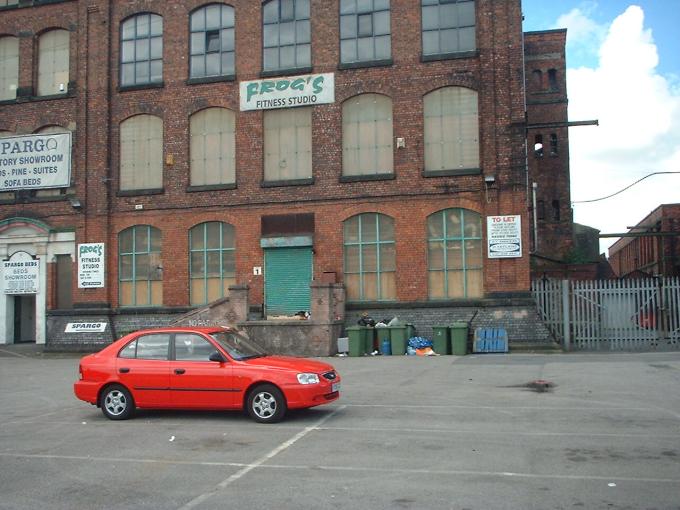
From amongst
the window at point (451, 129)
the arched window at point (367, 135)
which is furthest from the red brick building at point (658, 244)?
the arched window at point (367, 135)

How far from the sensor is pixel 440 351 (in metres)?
22.9

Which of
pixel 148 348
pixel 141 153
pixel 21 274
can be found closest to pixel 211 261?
pixel 141 153

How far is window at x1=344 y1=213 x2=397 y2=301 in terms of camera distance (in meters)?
24.9

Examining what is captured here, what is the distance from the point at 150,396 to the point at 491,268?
1495 centimetres

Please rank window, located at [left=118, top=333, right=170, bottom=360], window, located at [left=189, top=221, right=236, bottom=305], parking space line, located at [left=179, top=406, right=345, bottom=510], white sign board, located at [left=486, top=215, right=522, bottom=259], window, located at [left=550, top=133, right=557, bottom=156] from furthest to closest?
Result: window, located at [left=550, top=133, right=557, bottom=156], window, located at [left=189, top=221, right=236, bottom=305], white sign board, located at [left=486, top=215, right=522, bottom=259], window, located at [left=118, top=333, right=170, bottom=360], parking space line, located at [left=179, top=406, right=345, bottom=510]

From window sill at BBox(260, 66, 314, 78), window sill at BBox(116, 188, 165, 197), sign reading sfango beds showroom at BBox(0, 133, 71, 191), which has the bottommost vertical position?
window sill at BBox(116, 188, 165, 197)

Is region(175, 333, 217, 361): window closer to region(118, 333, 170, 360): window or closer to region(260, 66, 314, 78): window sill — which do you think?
region(118, 333, 170, 360): window

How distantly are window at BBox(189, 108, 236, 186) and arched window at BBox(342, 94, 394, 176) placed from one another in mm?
4289

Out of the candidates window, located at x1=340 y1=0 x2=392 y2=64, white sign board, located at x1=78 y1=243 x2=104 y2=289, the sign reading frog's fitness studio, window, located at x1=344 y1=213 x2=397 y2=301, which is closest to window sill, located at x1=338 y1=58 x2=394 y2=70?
window, located at x1=340 y1=0 x2=392 y2=64

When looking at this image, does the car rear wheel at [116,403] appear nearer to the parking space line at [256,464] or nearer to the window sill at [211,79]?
the parking space line at [256,464]

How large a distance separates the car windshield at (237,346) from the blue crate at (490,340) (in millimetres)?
12517

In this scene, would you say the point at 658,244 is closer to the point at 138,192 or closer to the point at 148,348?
the point at 138,192

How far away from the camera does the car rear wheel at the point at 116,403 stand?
11.4 meters

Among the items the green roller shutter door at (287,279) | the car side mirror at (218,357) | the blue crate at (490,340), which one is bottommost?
the blue crate at (490,340)
